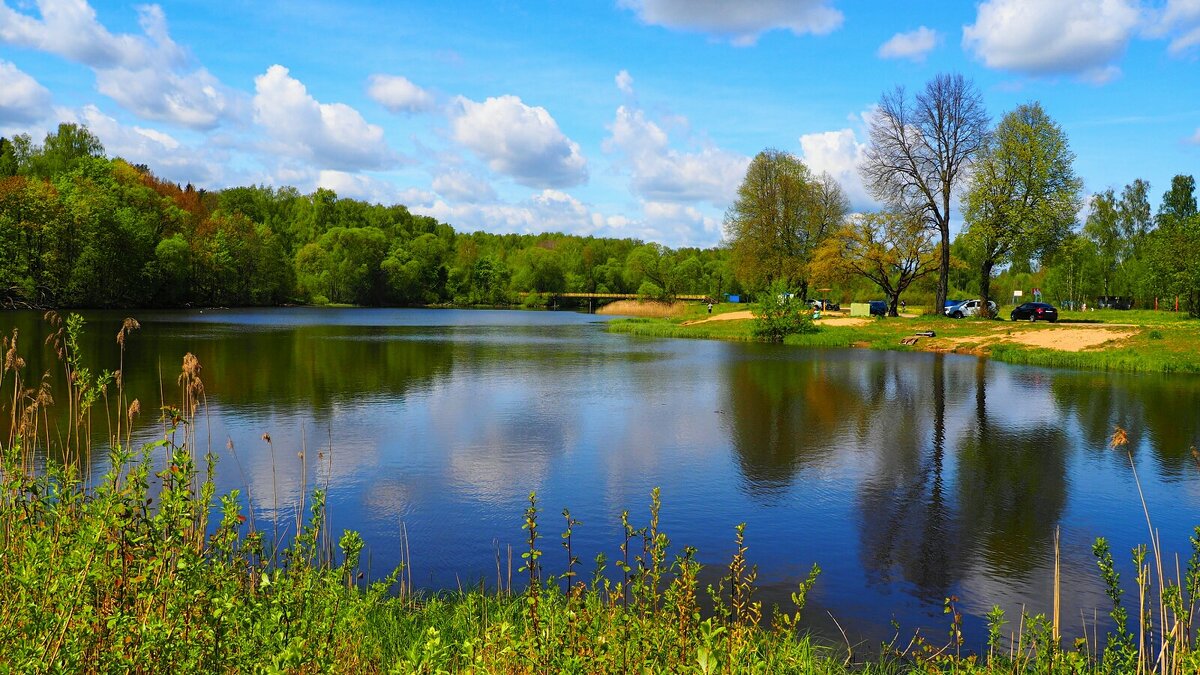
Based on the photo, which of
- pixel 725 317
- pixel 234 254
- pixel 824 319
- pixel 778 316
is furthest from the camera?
pixel 234 254

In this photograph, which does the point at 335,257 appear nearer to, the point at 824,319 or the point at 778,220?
the point at 778,220

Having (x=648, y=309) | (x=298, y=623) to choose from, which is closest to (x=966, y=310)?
(x=648, y=309)

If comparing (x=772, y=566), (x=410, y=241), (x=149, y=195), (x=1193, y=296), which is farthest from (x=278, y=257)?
(x=772, y=566)

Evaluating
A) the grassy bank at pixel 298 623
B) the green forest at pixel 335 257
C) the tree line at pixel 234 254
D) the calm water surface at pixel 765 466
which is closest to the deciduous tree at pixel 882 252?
the green forest at pixel 335 257

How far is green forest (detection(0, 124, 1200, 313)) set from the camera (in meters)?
72.2

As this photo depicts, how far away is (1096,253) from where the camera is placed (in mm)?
89875

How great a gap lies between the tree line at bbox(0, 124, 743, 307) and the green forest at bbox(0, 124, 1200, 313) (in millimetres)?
256

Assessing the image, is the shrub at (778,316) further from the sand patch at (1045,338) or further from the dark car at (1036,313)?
the dark car at (1036,313)

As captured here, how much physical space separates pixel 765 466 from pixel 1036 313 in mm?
49166

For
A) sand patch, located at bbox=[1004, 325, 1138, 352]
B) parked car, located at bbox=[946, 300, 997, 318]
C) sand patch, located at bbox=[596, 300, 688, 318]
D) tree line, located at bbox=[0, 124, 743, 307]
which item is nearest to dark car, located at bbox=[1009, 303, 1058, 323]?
parked car, located at bbox=[946, 300, 997, 318]

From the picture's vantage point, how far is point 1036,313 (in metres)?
54.4

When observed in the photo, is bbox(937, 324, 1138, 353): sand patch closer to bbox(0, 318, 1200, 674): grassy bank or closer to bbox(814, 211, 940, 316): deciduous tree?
bbox(814, 211, 940, 316): deciduous tree

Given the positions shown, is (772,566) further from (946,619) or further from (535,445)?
(535,445)

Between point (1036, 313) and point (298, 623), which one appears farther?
point (1036, 313)
